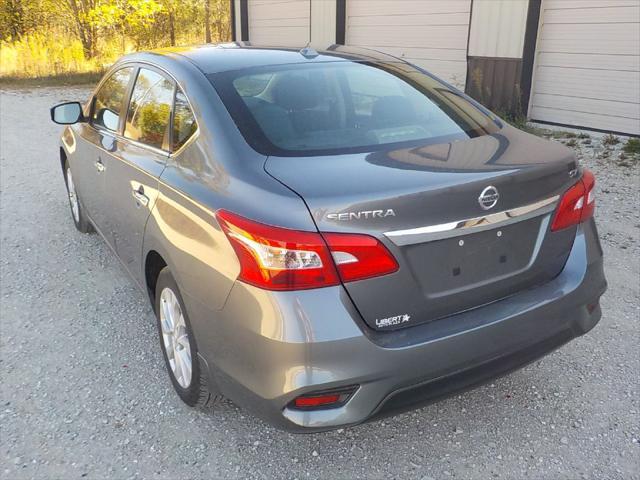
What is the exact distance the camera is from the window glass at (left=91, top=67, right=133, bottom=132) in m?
3.60

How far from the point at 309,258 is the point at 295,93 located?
113 cm

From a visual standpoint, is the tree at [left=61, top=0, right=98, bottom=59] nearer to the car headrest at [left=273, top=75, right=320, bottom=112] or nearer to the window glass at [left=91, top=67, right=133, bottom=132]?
the window glass at [left=91, top=67, right=133, bottom=132]

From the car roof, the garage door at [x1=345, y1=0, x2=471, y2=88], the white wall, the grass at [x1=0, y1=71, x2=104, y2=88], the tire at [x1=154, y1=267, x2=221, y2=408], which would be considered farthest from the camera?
the grass at [x1=0, y1=71, x2=104, y2=88]

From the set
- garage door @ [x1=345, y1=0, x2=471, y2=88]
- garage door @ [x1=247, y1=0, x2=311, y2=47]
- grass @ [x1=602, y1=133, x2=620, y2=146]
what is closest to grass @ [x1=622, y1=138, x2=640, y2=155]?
grass @ [x1=602, y1=133, x2=620, y2=146]

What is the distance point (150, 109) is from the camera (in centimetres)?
315

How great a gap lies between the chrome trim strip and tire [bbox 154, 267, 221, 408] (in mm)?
1017

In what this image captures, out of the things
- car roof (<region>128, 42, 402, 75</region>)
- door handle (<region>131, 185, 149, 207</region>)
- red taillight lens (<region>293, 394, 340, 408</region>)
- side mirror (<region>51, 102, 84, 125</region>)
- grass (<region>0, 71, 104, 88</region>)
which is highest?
car roof (<region>128, 42, 402, 75</region>)

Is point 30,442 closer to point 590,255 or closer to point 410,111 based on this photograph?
point 410,111

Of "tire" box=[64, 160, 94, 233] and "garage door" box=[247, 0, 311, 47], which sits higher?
"garage door" box=[247, 0, 311, 47]

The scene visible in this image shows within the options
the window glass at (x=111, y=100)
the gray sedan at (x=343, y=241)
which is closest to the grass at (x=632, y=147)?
the gray sedan at (x=343, y=241)

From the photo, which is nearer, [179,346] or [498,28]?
[179,346]

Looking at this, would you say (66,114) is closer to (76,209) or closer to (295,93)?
(76,209)

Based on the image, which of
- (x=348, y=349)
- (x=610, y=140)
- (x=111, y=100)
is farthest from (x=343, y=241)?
(x=610, y=140)

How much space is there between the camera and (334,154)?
2.33 m
